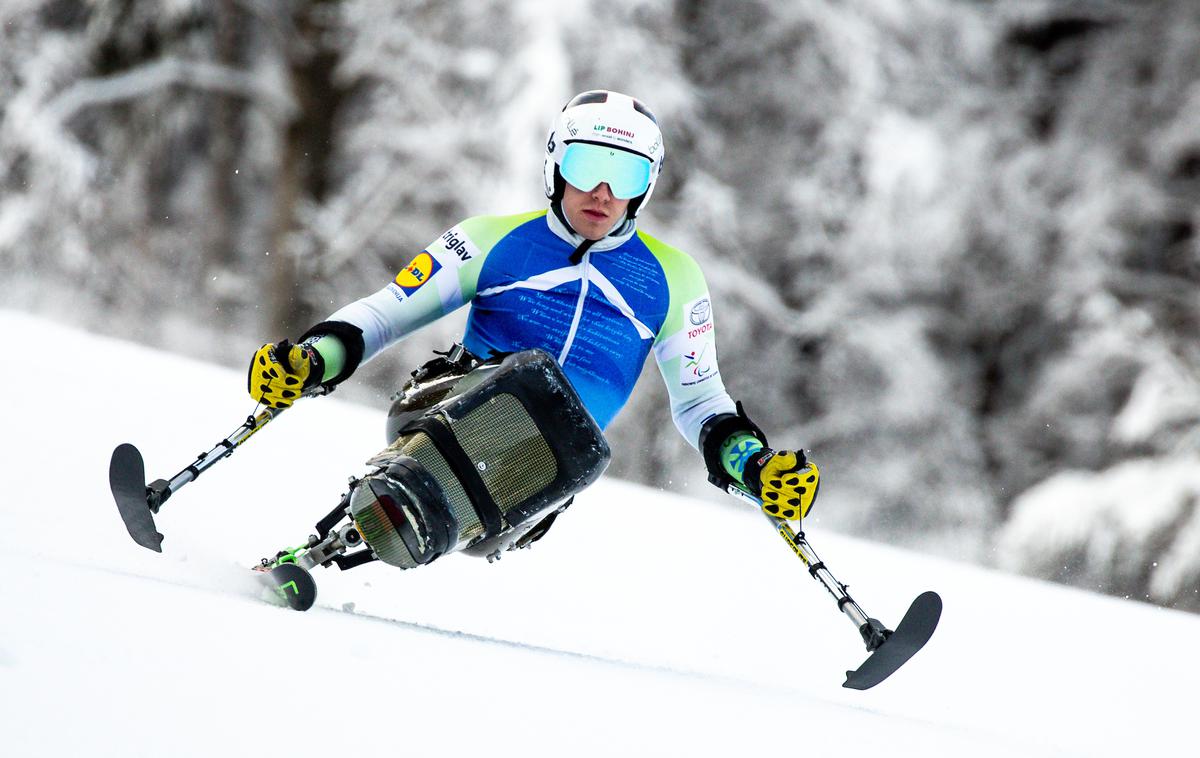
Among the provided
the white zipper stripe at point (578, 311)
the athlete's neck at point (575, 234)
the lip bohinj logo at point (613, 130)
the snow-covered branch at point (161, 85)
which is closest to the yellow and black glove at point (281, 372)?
the white zipper stripe at point (578, 311)

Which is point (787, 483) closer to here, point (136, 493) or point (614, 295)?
point (614, 295)

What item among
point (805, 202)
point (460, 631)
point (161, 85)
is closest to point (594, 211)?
point (460, 631)

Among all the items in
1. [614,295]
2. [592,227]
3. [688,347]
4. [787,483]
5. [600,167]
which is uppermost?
[600,167]

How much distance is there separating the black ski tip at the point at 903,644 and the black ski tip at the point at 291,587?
1424 millimetres

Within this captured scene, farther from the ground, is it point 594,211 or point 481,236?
point 481,236

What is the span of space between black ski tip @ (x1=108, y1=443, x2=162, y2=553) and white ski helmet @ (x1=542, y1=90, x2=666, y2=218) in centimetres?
142

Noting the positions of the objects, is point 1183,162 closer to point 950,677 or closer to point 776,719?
point 950,677

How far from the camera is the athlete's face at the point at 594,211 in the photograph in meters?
4.00

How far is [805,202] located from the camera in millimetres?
13562

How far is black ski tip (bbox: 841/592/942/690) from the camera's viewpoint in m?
3.58

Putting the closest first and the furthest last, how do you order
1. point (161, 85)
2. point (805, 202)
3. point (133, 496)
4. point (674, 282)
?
1. point (133, 496)
2. point (674, 282)
3. point (805, 202)
4. point (161, 85)

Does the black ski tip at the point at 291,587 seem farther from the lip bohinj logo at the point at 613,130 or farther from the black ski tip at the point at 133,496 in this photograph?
the lip bohinj logo at the point at 613,130

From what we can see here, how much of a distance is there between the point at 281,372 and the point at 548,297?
2.72 feet

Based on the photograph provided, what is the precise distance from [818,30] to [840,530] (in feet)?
16.8
